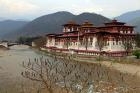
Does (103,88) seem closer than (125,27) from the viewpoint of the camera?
Yes

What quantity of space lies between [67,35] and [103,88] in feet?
196

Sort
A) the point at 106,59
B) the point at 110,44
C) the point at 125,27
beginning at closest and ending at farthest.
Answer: the point at 106,59 < the point at 110,44 < the point at 125,27

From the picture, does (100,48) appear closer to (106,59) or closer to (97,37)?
(97,37)

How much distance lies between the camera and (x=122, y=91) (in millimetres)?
18641

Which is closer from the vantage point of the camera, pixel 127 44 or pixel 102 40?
pixel 102 40

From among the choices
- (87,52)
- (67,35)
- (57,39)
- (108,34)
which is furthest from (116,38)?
(57,39)

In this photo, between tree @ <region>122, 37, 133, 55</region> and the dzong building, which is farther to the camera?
tree @ <region>122, 37, 133, 55</region>

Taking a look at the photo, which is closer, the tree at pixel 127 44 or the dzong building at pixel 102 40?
the dzong building at pixel 102 40

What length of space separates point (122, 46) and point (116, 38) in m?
2.33

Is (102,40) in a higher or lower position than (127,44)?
higher

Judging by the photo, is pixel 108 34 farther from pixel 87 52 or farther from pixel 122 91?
pixel 122 91

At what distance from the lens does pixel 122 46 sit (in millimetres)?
66000

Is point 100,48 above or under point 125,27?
under

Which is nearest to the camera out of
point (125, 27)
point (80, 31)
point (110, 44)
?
point (110, 44)
